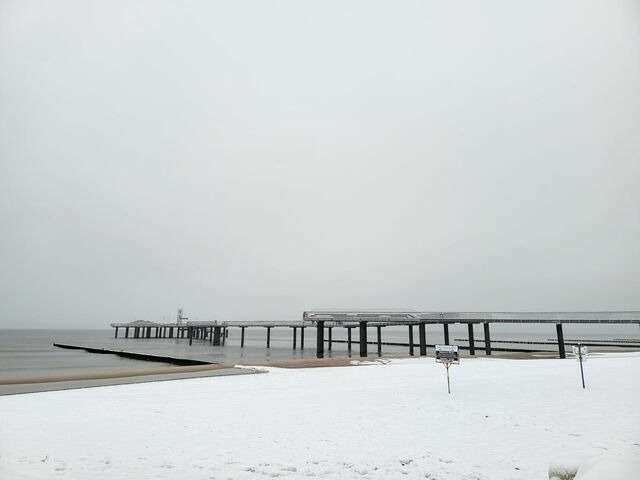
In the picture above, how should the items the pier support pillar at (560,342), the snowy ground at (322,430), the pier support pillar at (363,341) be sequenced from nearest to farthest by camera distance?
the snowy ground at (322,430) < the pier support pillar at (560,342) < the pier support pillar at (363,341)

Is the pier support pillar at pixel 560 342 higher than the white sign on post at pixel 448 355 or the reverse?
the reverse

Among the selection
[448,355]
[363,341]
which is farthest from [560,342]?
[448,355]

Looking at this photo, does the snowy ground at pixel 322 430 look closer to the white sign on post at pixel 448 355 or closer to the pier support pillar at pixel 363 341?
the white sign on post at pixel 448 355

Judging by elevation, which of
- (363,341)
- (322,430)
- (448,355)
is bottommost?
(363,341)

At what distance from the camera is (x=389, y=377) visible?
19172mm

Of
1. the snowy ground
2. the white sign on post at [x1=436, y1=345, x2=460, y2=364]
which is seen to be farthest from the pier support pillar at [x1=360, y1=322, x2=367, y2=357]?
the white sign on post at [x1=436, y1=345, x2=460, y2=364]

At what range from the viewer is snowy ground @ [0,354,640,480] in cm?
737

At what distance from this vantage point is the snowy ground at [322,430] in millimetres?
7367

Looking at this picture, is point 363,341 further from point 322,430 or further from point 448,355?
point 322,430

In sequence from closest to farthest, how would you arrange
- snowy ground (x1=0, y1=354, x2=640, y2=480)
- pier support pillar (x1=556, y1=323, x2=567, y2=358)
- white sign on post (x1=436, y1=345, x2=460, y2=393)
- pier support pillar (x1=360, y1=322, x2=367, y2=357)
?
1. snowy ground (x1=0, y1=354, x2=640, y2=480)
2. white sign on post (x1=436, y1=345, x2=460, y2=393)
3. pier support pillar (x1=556, y1=323, x2=567, y2=358)
4. pier support pillar (x1=360, y1=322, x2=367, y2=357)

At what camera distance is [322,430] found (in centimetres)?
995

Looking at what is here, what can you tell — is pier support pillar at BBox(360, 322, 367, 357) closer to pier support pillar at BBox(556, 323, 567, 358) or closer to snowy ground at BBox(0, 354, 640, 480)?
pier support pillar at BBox(556, 323, 567, 358)

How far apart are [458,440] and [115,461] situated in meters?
7.64

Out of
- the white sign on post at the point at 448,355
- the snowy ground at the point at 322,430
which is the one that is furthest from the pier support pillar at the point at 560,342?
the white sign on post at the point at 448,355
